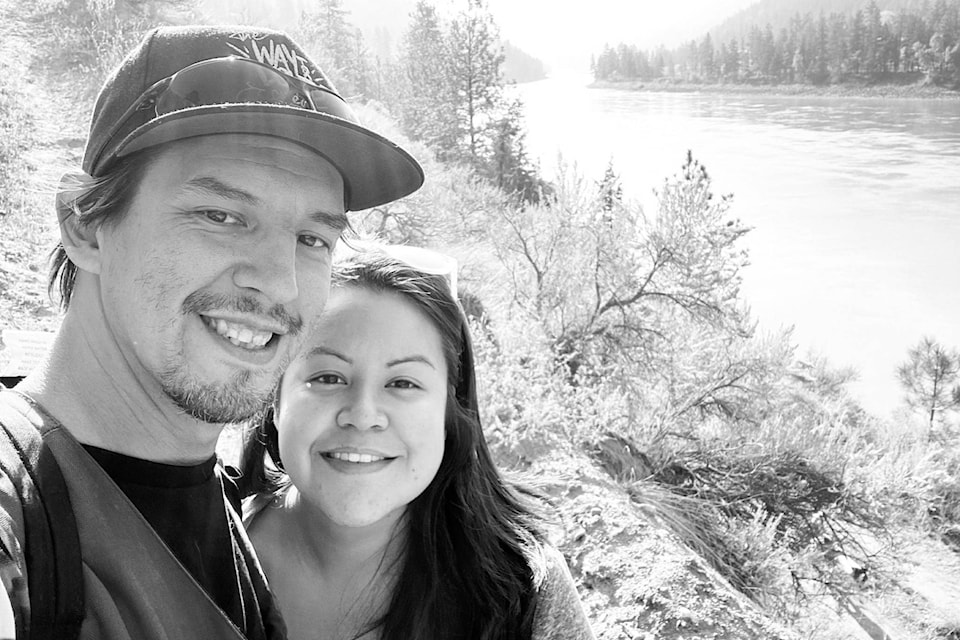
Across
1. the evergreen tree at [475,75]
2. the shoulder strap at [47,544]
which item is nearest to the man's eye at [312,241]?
the shoulder strap at [47,544]

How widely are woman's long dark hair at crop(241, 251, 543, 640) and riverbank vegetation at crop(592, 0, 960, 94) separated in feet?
84.7

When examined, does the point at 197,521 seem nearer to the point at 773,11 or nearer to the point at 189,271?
the point at 189,271

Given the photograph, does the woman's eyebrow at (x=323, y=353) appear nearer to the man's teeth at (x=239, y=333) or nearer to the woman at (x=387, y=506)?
the woman at (x=387, y=506)

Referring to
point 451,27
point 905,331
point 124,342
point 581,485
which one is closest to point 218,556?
point 124,342

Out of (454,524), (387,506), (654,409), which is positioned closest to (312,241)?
(387,506)

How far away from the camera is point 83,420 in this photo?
1.00m

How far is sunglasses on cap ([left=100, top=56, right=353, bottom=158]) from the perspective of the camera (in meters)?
1.05

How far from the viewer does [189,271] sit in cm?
107

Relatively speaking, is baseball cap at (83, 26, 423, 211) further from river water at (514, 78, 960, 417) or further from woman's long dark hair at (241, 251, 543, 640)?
river water at (514, 78, 960, 417)

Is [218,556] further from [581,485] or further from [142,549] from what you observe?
[581,485]

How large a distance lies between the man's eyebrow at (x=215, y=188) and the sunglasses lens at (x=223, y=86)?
12cm

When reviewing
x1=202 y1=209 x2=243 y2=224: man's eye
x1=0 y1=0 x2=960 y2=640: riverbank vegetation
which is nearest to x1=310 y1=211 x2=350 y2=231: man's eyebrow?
x1=202 y1=209 x2=243 y2=224: man's eye

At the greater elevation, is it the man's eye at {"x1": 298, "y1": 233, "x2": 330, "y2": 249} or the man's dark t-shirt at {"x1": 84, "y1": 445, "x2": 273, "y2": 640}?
the man's eye at {"x1": 298, "y1": 233, "x2": 330, "y2": 249}

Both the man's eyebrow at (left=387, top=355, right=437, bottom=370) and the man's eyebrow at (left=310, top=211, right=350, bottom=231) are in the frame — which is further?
the man's eyebrow at (left=387, top=355, right=437, bottom=370)
